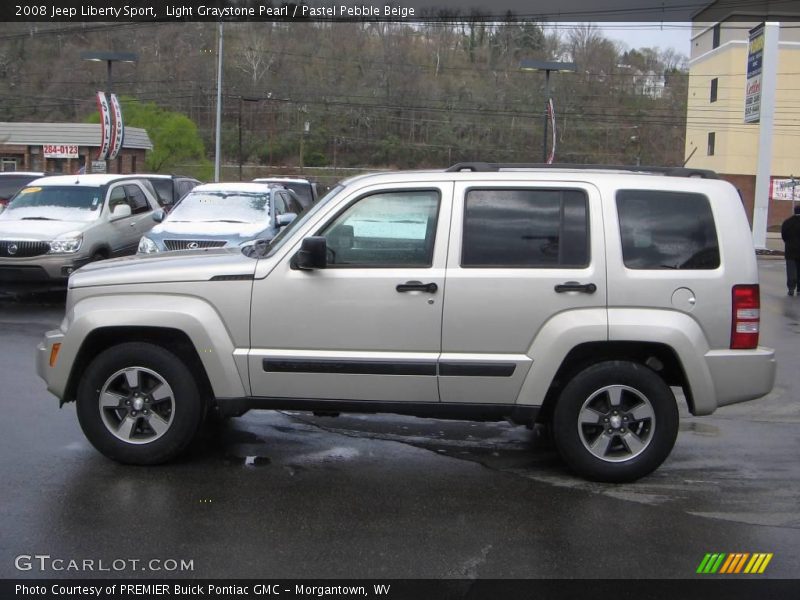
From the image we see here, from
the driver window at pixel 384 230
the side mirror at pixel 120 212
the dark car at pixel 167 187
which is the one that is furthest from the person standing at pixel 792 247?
the driver window at pixel 384 230

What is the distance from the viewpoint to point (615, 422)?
5691 millimetres

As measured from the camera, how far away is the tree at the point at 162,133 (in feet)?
197

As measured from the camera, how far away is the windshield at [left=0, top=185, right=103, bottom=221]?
14.1 m

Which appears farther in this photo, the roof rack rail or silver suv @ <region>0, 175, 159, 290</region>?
silver suv @ <region>0, 175, 159, 290</region>

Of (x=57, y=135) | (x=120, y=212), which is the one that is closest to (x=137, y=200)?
(x=120, y=212)

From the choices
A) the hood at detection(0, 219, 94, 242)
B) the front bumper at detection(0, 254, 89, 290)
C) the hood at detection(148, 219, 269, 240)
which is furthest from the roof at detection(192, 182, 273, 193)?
the front bumper at detection(0, 254, 89, 290)

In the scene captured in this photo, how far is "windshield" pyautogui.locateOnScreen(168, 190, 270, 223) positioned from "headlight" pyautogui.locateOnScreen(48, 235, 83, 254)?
1397mm

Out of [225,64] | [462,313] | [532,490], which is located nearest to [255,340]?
[462,313]

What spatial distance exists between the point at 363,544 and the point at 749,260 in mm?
3036

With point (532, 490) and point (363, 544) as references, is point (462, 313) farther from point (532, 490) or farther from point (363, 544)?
point (363, 544)

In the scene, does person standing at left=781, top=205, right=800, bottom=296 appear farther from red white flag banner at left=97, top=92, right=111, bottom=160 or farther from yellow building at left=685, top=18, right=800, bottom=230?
yellow building at left=685, top=18, right=800, bottom=230

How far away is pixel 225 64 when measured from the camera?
85500 mm

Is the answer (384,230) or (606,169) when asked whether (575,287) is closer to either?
(606,169)

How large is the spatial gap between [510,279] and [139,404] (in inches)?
101
